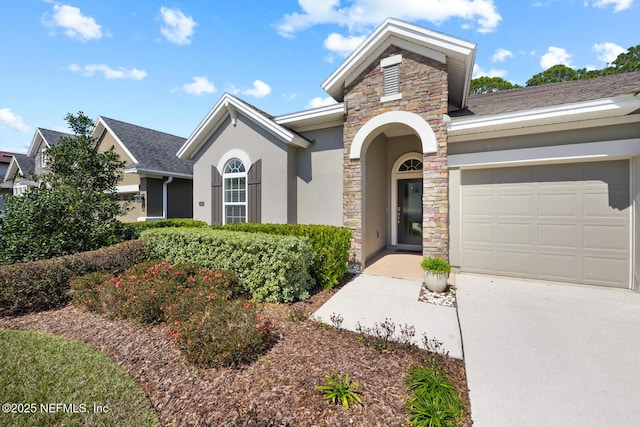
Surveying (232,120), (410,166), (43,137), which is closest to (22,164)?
(43,137)

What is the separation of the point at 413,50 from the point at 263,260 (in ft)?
21.4

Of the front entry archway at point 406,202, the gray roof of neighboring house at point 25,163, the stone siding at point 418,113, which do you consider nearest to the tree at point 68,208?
the stone siding at point 418,113

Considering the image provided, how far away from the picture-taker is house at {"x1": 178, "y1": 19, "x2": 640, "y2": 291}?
5.67 meters

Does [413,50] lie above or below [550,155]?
above

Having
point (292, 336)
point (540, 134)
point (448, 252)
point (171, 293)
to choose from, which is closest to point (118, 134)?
point (171, 293)

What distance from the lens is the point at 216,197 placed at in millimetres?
9500

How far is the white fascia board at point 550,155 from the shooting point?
17.9ft

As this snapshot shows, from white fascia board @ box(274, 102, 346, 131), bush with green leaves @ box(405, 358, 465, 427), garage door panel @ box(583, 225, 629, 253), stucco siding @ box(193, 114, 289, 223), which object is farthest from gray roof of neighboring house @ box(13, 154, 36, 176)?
garage door panel @ box(583, 225, 629, 253)

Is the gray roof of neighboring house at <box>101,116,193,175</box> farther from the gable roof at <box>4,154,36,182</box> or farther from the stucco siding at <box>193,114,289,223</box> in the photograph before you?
the gable roof at <box>4,154,36,182</box>

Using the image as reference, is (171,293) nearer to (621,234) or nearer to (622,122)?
(621,234)

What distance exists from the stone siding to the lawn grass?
5.55 m

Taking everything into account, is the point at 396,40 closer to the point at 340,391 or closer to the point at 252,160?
the point at 252,160

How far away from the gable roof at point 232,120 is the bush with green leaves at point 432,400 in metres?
6.73

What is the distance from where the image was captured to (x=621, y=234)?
5621 mm
